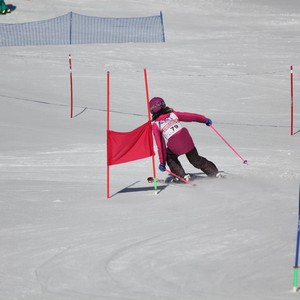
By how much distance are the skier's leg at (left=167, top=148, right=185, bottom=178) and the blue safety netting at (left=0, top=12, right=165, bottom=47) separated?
17.8 meters

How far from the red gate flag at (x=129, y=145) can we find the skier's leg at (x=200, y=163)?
41.4 inches

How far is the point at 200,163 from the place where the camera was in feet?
44.1

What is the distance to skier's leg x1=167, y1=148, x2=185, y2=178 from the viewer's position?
13.2 m

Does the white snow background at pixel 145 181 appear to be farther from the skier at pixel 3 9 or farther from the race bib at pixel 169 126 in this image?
the skier at pixel 3 9

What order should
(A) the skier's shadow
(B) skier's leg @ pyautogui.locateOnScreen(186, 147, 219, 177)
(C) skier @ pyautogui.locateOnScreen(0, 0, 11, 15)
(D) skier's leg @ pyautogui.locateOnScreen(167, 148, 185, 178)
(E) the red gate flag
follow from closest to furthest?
(E) the red gate flag, (A) the skier's shadow, (D) skier's leg @ pyautogui.locateOnScreen(167, 148, 185, 178), (B) skier's leg @ pyautogui.locateOnScreen(186, 147, 219, 177), (C) skier @ pyautogui.locateOnScreen(0, 0, 11, 15)

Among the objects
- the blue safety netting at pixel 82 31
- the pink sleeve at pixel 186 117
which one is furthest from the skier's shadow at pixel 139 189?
the blue safety netting at pixel 82 31

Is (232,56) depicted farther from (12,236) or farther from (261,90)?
(12,236)

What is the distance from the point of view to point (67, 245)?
9609mm

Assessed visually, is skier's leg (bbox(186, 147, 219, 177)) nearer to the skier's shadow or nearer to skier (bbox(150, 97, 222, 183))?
→ skier (bbox(150, 97, 222, 183))

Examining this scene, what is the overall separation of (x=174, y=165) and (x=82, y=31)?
20355mm

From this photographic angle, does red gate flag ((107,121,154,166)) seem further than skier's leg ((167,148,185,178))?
No

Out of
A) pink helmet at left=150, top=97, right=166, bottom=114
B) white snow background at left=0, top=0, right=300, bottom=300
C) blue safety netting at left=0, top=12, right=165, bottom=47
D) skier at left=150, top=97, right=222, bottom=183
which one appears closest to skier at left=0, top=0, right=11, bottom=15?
blue safety netting at left=0, top=12, right=165, bottom=47

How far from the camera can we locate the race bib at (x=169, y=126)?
42.9 feet

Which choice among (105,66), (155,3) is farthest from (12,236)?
(155,3)
